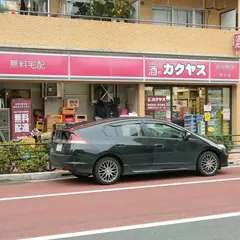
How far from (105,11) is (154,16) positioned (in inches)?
105

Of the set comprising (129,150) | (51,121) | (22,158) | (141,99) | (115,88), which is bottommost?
(22,158)

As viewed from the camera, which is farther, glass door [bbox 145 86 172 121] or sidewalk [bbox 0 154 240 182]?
glass door [bbox 145 86 172 121]

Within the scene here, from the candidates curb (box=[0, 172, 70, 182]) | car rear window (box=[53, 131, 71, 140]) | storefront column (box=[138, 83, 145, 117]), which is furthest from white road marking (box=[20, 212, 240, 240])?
storefront column (box=[138, 83, 145, 117])

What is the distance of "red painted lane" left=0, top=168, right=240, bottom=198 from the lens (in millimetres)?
8750

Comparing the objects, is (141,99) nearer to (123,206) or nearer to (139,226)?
(123,206)

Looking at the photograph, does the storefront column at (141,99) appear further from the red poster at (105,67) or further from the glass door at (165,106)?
the glass door at (165,106)

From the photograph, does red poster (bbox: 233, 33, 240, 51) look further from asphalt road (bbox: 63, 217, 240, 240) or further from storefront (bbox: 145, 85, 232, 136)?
asphalt road (bbox: 63, 217, 240, 240)

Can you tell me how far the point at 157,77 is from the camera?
1552 cm

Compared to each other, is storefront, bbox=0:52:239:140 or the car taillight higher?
storefront, bbox=0:52:239:140

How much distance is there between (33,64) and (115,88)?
3.88m

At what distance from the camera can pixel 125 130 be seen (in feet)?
32.1

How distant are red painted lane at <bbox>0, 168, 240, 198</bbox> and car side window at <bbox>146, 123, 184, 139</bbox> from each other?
1069mm

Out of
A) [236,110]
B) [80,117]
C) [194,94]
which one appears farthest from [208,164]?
[236,110]

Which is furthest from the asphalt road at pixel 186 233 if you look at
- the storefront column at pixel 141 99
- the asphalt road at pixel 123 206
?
the storefront column at pixel 141 99
